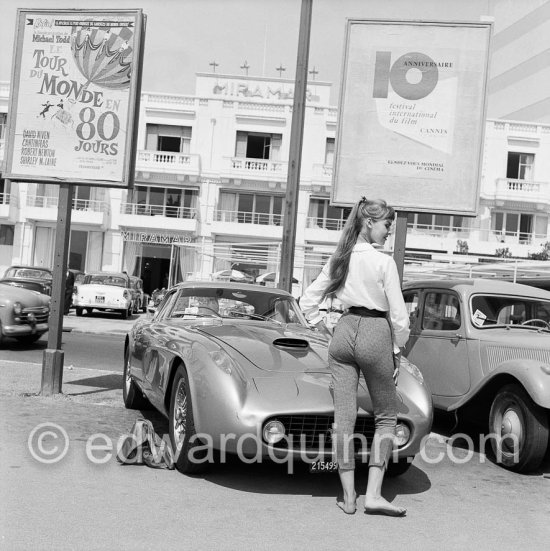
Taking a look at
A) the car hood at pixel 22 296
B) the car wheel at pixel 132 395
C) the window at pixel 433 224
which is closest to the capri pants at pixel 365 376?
the car wheel at pixel 132 395

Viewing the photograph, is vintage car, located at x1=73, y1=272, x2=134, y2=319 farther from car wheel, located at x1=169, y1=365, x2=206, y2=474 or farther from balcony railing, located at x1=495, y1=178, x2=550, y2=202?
balcony railing, located at x1=495, y1=178, x2=550, y2=202

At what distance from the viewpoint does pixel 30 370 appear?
9227mm

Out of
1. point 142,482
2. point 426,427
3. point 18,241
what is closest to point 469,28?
point 426,427

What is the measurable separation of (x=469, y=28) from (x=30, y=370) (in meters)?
6.96

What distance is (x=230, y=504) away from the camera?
409cm

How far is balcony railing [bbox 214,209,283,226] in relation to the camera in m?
34.8

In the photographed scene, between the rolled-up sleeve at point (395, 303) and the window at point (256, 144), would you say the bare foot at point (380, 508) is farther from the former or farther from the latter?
the window at point (256, 144)

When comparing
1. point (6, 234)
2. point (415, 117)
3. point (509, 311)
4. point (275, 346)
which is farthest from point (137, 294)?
point (275, 346)

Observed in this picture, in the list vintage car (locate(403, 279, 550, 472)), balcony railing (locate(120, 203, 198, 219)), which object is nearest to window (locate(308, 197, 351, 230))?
balcony railing (locate(120, 203, 198, 219))

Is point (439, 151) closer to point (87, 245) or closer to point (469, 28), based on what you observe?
point (469, 28)

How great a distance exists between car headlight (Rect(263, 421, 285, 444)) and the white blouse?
0.84 m

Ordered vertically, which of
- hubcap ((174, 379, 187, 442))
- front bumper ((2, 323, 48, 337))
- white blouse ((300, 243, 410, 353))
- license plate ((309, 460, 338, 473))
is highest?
white blouse ((300, 243, 410, 353))

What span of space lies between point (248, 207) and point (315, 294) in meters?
31.1

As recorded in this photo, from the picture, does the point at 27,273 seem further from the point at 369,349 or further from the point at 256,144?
the point at 369,349
